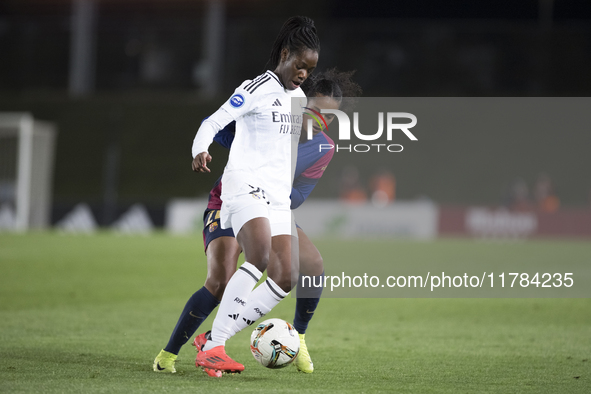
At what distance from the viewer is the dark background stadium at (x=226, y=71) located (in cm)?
→ 2698

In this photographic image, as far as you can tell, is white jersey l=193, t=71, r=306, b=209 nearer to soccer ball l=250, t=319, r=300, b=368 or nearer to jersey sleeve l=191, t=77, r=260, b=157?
jersey sleeve l=191, t=77, r=260, b=157

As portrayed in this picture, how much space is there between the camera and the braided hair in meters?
5.07

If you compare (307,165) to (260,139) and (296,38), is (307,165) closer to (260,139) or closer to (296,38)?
(260,139)

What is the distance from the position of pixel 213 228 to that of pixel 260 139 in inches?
26.0

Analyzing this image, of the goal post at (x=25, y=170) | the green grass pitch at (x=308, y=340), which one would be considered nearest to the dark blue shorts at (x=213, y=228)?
the green grass pitch at (x=308, y=340)

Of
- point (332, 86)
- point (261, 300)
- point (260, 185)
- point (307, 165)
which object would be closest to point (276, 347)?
point (261, 300)

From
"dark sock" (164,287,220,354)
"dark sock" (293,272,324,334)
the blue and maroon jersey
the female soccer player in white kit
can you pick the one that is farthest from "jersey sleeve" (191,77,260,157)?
"dark sock" (293,272,324,334)

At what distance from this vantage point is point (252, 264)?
4.43 metres

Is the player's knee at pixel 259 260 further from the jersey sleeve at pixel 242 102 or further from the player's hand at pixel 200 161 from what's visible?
the jersey sleeve at pixel 242 102

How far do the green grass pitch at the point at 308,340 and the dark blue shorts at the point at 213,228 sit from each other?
816 mm

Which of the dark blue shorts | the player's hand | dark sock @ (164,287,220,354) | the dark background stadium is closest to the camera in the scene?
the player's hand

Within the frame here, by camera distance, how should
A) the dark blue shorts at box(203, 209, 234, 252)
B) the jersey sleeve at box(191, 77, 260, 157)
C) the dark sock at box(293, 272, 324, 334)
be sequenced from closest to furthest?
1. the jersey sleeve at box(191, 77, 260, 157)
2. the dark blue shorts at box(203, 209, 234, 252)
3. the dark sock at box(293, 272, 324, 334)

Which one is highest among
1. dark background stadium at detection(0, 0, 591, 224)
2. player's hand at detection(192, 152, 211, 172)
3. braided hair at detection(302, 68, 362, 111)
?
dark background stadium at detection(0, 0, 591, 224)

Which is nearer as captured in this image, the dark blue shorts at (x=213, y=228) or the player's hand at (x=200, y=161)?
the player's hand at (x=200, y=161)
